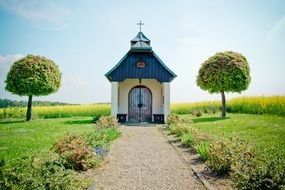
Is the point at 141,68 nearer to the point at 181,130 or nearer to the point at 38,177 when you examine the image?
the point at 181,130

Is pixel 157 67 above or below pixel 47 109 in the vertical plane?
above

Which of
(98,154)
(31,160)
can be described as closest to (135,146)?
(98,154)

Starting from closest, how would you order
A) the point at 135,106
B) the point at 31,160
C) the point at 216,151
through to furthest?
1. the point at 31,160
2. the point at 216,151
3. the point at 135,106

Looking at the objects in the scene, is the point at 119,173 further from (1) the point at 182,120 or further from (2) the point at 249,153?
(1) the point at 182,120

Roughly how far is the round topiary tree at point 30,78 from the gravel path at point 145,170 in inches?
651

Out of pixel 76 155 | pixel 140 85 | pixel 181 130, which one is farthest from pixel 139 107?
pixel 76 155

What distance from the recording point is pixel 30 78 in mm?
25906

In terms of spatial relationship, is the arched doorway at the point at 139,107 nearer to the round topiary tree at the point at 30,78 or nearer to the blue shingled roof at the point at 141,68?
the blue shingled roof at the point at 141,68

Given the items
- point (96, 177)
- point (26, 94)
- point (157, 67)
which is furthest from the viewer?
point (26, 94)

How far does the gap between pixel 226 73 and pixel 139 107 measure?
8.22 metres

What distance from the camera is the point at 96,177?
7.51 metres

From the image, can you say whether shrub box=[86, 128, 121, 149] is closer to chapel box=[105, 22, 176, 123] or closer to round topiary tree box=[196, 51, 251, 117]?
chapel box=[105, 22, 176, 123]

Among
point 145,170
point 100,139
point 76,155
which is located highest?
point 100,139

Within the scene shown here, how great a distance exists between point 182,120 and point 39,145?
31.7ft
